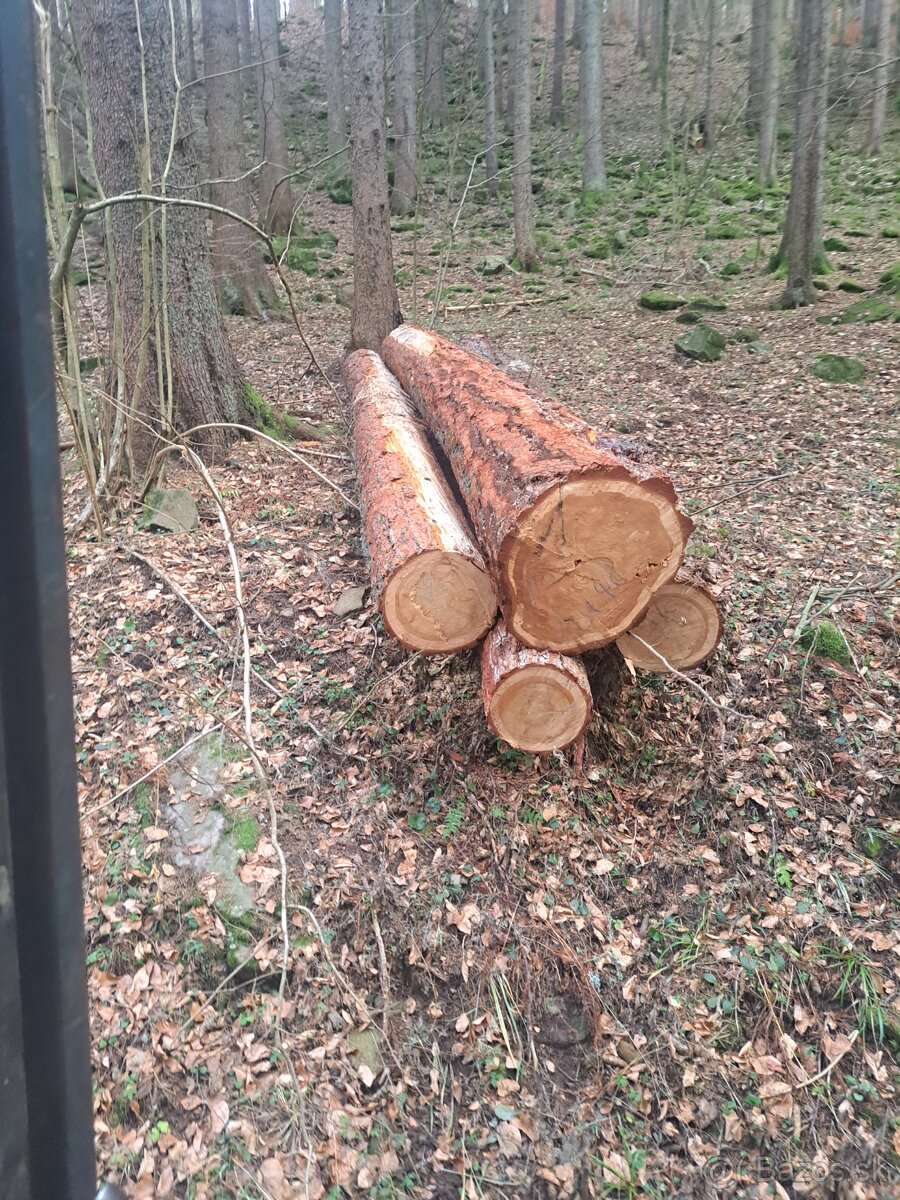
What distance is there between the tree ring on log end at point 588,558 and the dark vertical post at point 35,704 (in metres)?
2.54

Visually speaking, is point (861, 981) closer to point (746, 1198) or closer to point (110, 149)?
point (746, 1198)

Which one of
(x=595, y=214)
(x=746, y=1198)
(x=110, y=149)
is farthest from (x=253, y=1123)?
(x=595, y=214)

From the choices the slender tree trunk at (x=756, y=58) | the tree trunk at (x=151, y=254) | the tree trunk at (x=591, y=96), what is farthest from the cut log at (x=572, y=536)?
the slender tree trunk at (x=756, y=58)

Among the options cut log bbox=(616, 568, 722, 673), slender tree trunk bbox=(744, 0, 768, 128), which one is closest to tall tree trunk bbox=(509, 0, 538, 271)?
slender tree trunk bbox=(744, 0, 768, 128)

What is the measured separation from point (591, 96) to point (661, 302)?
10.0m

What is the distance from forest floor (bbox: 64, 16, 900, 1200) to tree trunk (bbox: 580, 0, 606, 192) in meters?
17.0

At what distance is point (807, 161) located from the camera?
11.0 m

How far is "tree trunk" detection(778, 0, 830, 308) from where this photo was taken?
34.7 feet

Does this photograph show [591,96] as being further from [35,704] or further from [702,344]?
[35,704]

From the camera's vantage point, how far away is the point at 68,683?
37.4 inches

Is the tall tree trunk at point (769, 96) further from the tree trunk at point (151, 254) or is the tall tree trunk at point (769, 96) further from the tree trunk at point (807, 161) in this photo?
the tree trunk at point (151, 254)

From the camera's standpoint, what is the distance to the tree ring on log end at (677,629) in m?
3.91

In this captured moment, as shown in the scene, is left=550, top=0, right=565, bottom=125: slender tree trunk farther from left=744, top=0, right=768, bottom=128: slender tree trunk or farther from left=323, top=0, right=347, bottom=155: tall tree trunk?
left=323, top=0, right=347, bottom=155: tall tree trunk

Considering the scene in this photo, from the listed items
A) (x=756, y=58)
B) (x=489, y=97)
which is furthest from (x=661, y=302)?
(x=756, y=58)
